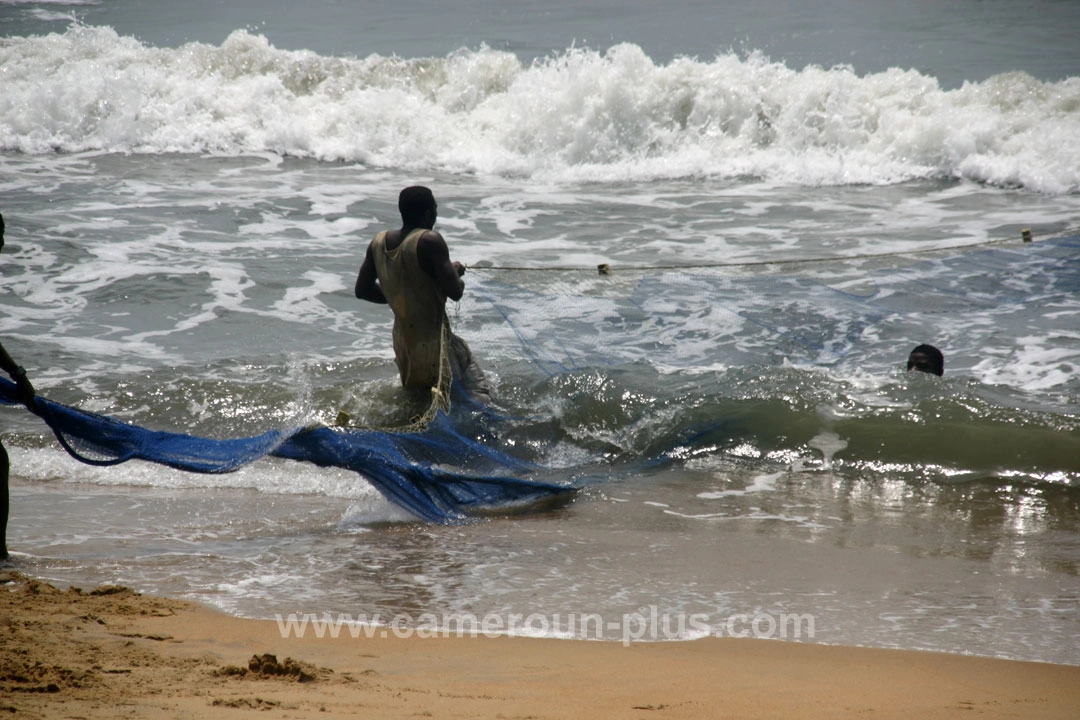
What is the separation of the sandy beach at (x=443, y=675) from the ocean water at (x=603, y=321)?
258 millimetres

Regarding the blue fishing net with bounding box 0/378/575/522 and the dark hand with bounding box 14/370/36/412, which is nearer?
the dark hand with bounding box 14/370/36/412

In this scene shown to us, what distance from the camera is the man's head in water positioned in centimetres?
686

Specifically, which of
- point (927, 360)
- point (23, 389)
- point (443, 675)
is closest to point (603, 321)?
point (927, 360)

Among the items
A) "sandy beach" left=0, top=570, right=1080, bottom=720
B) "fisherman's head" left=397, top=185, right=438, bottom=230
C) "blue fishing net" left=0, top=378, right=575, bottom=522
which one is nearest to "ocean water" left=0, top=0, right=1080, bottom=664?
"blue fishing net" left=0, top=378, right=575, bottom=522

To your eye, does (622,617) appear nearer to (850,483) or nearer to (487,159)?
(850,483)

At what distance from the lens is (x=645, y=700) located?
2.84 m

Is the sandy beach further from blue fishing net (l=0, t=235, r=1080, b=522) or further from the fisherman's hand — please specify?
blue fishing net (l=0, t=235, r=1080, b=522)

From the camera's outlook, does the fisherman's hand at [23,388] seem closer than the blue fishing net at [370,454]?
Yes

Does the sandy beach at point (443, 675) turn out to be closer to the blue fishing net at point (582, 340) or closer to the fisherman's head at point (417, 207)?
the blue fishing net at point (582, 340)

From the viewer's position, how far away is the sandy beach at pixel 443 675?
2.70 metres

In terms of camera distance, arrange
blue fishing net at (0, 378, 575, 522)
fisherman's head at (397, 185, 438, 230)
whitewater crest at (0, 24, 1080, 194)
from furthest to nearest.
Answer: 1. whitewater crest at (0, 24, 1080, 194)
2. fisherman's head at (397, 185, 438, 230)
3. blue fishing net at (0, 378, 575, 522)

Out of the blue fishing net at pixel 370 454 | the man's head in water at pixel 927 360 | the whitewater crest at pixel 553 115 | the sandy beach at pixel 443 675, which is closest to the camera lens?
the sandy beach at pixel 443 675

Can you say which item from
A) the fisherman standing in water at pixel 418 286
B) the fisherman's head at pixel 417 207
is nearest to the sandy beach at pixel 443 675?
the fisherman standing in water at pixel 418 286

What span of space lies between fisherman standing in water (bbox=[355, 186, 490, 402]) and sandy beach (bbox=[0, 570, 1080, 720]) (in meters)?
2.26
